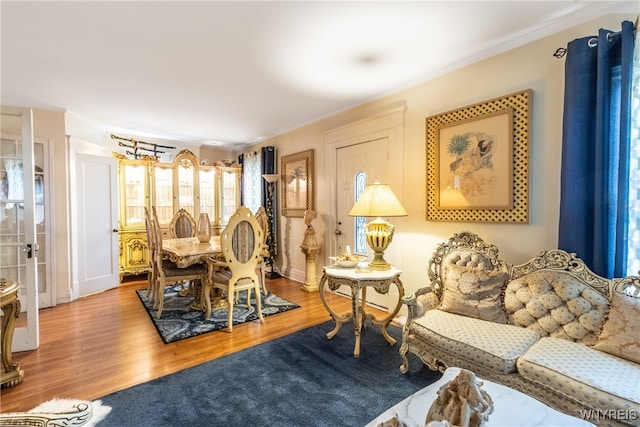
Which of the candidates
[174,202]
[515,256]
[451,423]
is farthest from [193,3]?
[174,202]

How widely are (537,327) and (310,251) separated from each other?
112 inches

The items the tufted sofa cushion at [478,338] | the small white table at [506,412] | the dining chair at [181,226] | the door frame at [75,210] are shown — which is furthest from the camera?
the dining chair at [181,226]

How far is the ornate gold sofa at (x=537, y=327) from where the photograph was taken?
1.41 m

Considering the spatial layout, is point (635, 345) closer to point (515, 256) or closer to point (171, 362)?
point (515, 256)

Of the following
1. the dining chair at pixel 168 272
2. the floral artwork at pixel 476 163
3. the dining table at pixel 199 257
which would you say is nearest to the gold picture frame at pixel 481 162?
the floral artwork at pixel 476 163

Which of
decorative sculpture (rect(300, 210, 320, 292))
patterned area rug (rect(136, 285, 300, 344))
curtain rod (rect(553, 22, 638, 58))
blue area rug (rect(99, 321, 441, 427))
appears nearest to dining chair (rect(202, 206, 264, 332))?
patterned area rug (rect(136, 285, 300, 344))

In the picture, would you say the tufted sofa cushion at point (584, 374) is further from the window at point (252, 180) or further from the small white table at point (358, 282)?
the window at point (252, 180)

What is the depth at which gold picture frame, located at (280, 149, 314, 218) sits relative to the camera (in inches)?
179

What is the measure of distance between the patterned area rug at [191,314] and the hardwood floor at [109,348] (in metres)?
0.09

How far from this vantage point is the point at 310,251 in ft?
14.0

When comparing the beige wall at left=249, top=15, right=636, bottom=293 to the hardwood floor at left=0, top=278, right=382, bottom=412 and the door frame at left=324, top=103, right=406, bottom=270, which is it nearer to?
the door frame at left=324, top=103, right=406, bottom=270

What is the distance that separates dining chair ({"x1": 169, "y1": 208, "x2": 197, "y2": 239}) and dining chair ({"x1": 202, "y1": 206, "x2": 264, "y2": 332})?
67.1 inches

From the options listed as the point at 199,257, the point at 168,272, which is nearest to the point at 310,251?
the point at 199,257

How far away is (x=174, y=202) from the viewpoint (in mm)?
5465
